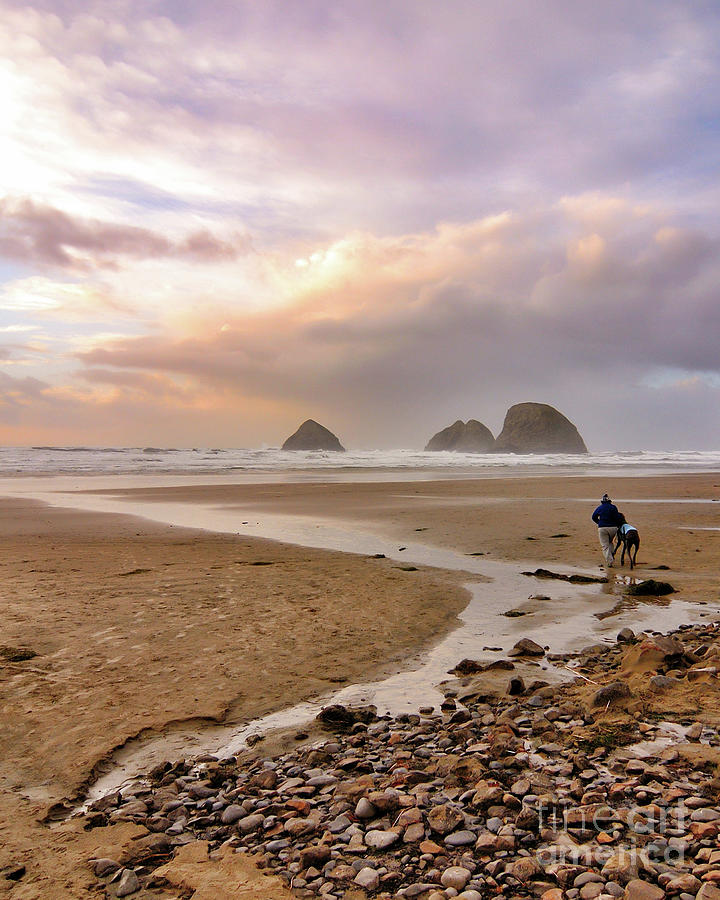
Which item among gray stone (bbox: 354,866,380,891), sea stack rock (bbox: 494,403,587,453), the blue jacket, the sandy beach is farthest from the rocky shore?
sea stack rock (bbox: 494,403,587,453)

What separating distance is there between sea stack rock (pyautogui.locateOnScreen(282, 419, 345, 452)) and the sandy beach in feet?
548

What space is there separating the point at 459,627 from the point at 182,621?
14.4ft

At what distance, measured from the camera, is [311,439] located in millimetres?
191875

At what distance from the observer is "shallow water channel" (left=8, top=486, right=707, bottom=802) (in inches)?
215

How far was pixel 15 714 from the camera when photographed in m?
6.02

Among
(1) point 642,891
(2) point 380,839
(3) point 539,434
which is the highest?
(3) point 539,434

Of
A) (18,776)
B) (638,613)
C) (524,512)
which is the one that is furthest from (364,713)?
(524,512)

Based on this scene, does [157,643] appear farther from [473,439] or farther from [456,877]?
[473,439]

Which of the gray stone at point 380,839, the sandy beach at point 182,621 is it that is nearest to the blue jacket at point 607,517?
the sandy beach at point 182,621

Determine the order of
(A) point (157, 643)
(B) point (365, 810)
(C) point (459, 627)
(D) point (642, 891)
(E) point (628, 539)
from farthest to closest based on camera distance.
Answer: (E) point (628, 539) → (C) point (459, 627) → (A) point (157, 643) → (B) point (365, 810) → (D) point (642, 891)

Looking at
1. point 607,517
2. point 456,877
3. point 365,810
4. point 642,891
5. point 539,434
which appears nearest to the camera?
point 642,891

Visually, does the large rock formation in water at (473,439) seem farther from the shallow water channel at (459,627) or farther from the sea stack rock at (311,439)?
the shallow water channel at (459,627)

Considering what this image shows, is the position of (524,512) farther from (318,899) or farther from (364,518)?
(318,899)

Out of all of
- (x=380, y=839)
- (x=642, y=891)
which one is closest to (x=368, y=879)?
(x=380, y=839)
